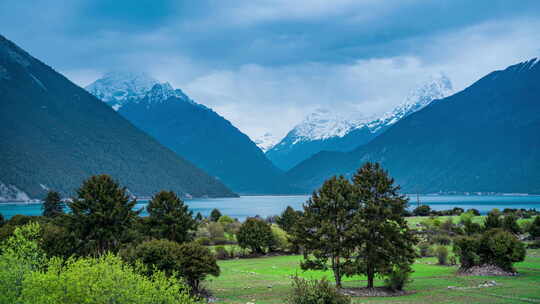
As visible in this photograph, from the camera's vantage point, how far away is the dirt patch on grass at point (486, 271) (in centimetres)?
3740

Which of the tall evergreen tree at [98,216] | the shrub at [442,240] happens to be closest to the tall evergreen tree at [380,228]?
the tall evergreen tree at [98,216]

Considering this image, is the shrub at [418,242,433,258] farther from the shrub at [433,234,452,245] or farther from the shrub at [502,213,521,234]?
the shrub at [502,213,521,234]

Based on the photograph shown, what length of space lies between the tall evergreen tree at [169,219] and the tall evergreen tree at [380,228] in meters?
19.7

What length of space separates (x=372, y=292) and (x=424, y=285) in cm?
488

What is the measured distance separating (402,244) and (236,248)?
40369mm

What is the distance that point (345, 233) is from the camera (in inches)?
1277

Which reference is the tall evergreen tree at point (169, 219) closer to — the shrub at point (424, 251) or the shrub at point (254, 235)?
the shrub at point (254, 235)

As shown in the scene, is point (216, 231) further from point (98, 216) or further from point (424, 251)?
point (98, 216)

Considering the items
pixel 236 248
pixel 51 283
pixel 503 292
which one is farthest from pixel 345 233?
pixel 236 248

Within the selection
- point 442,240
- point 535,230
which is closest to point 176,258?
point 442,240

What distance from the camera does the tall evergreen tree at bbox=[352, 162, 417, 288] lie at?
31953mm

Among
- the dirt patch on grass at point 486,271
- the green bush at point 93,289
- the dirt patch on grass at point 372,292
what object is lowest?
the dirt patch on grass at point 372,292

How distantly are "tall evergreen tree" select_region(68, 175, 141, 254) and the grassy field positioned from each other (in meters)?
8.70

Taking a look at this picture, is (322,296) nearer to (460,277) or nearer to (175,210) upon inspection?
(460,277)
